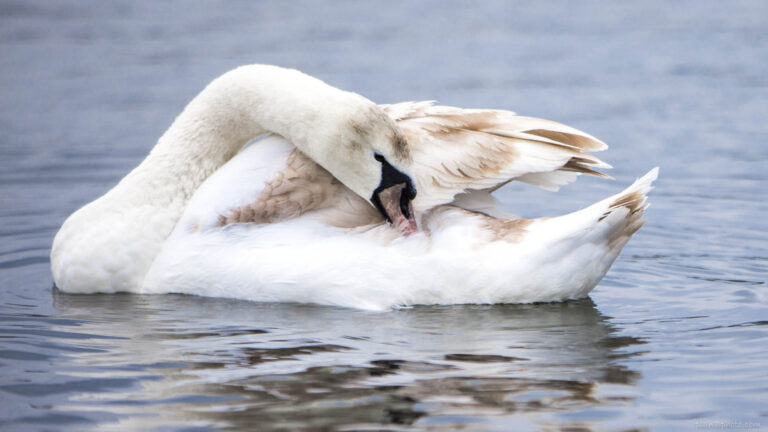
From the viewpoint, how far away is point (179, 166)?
7719mm

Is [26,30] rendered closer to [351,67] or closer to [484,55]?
[351,67]

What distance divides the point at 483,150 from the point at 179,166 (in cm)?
198

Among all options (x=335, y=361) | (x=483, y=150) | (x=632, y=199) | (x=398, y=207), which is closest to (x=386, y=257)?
(x=398, y=207)

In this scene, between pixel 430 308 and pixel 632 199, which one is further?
pixel 430 308

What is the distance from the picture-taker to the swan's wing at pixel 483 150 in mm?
6988

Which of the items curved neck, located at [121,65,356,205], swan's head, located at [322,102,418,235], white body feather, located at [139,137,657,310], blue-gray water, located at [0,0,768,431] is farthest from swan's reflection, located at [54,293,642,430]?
curved neck, located at [121,65,356,205]

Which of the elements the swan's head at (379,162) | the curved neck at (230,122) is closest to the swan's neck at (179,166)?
the curved neck at (230,122)

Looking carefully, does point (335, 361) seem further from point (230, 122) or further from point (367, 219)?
point (230, 122)

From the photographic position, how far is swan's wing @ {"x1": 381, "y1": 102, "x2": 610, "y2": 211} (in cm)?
699

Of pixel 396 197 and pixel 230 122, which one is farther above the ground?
pixel 230 122

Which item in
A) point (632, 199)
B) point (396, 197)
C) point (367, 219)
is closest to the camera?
point (632, 199)

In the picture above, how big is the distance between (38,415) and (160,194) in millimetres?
2336

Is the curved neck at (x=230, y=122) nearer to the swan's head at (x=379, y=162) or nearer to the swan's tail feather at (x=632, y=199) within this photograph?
the swan's head at (x=379, y=162)

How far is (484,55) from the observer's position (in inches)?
625
